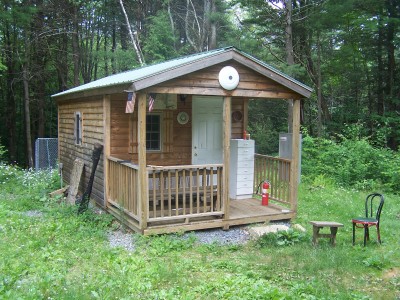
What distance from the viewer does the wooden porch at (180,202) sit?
685 cm

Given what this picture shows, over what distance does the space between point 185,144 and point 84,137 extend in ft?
8.56

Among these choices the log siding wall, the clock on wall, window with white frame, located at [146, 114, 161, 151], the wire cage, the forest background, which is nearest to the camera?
the log siding wall

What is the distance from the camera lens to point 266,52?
1667 centimetres

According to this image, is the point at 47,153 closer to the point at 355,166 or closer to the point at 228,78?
the point at 228,78

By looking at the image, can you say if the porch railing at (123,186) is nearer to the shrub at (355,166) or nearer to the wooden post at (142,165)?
the wooden post at (142,165)

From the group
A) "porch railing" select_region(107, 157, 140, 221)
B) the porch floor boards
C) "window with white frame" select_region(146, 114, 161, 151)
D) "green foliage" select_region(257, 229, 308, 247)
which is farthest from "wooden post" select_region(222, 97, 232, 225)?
"window with white frame" select_region(146, 114, 161, 151)

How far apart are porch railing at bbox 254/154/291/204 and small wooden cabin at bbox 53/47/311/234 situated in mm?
23

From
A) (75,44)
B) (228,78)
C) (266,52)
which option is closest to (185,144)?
(228,78)

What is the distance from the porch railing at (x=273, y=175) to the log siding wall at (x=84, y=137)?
3.69 m

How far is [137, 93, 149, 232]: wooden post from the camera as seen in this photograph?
6.54 m

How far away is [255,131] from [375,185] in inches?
280

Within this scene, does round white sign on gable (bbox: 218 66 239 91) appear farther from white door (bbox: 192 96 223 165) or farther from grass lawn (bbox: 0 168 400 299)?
grass lawn (bbox: 0 168 400 299)

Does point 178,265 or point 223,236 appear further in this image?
point 223,236

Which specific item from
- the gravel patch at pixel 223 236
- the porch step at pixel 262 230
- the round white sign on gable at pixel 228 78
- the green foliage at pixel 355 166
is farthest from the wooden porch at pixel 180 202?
the green foliage at pixel 355 166
